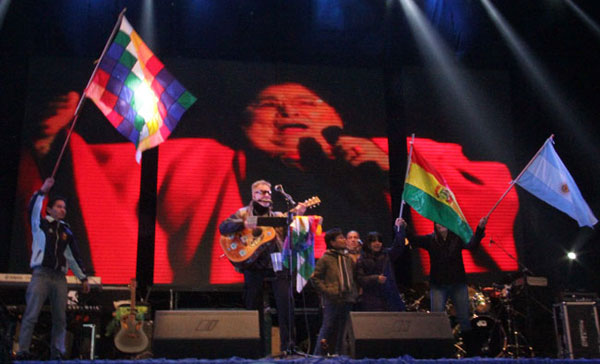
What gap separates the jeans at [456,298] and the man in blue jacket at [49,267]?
388cm

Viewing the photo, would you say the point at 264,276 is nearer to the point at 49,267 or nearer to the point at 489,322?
the point at 49,267

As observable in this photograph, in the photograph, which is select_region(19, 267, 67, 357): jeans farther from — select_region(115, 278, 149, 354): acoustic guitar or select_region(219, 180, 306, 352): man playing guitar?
select_region(219, 180, 306, 352): man playing guitar

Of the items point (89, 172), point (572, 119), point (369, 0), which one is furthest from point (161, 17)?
point (572, 119)

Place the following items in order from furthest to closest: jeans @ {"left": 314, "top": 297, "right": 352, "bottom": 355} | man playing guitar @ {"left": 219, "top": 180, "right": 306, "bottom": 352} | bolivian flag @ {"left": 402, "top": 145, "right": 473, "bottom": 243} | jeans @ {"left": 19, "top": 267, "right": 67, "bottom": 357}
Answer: bolivian flag @ {"left": 402, "top": 145, "right": 473, "bottom": 243} < jeans @ {"left": 314, "top": 297, "right": 352, "bottom": 355} < man playing guitar @ {"left": 219, "top": 180, "right": 306, "bottom": 352} < jeans @ {"left": 19, "top": 267, "right": 67, "bottom": 357}

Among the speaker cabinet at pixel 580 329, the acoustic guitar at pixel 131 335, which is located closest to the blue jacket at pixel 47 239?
the acoustic guitar at pixel 131 335

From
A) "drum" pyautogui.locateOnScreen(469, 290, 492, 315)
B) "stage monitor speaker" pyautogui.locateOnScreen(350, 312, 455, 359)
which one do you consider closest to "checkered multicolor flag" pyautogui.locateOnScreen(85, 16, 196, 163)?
"stage monitor speaker" pyautogui.locateOnScreen(350, 312, 455, 359)

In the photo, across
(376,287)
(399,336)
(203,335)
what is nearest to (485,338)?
(376,287)

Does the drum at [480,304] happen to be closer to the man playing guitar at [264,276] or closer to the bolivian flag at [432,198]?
the bolivian flag at [432,198]

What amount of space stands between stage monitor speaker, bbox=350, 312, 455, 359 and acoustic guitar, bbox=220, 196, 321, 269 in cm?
131

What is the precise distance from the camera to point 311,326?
9.55 m

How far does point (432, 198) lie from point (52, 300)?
14.5 feet

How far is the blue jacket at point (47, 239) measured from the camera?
6.68 meters

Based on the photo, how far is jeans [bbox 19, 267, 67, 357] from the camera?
6.41 metres

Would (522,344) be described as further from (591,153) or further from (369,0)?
(369,0)
